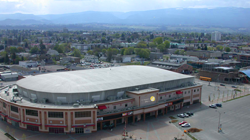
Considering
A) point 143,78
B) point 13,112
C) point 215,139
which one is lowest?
point 215,139

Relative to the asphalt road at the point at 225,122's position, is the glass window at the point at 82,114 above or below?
above

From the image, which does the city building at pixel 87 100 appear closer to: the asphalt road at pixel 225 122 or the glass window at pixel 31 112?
the glass window at pixel 31 112

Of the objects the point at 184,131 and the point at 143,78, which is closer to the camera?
the point at 184,131

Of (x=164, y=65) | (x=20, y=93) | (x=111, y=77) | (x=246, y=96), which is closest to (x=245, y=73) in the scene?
(x=246, y=96)

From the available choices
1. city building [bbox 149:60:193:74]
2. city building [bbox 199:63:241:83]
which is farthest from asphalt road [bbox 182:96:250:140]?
city building [bbox 149:60:193:74]

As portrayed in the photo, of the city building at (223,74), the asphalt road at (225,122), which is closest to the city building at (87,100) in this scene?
the asphalt road at (225,122)

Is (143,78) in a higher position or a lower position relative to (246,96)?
higher

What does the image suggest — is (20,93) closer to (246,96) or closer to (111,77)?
(111,77)

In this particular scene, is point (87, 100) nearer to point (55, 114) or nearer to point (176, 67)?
point (55, 114)
